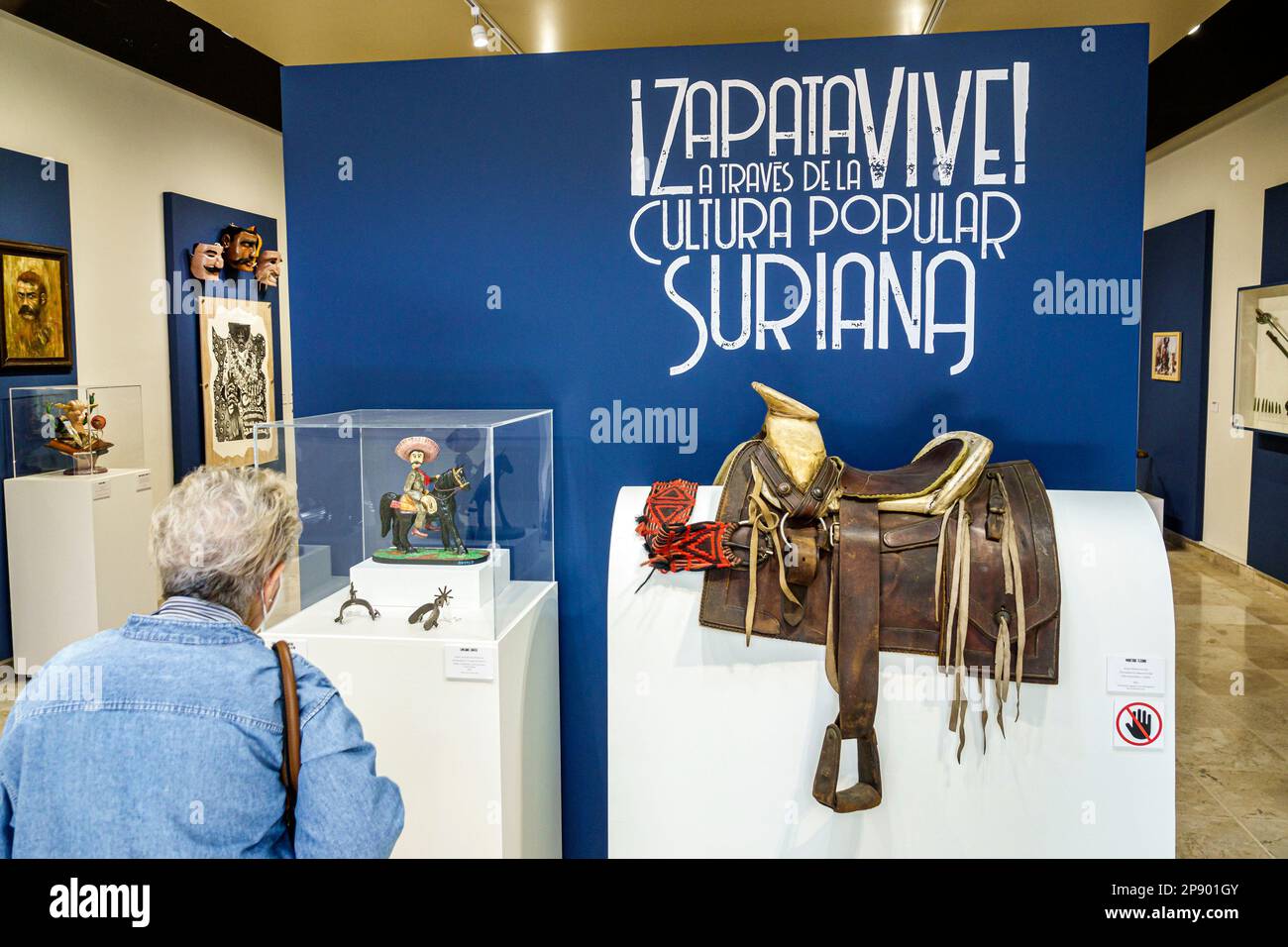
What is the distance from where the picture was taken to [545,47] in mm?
5145

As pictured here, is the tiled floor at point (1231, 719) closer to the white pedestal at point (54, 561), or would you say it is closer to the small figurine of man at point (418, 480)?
the white pedestal at point (54, 561)

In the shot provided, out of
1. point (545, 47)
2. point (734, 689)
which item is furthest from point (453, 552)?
point (545, 47)

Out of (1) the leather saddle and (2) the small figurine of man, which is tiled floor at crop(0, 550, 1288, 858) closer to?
(1) the leather saddle

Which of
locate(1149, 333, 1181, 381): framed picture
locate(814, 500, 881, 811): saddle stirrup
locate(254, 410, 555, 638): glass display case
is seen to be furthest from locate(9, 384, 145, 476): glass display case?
locate(1149, 333, 1181, 381): framed picture

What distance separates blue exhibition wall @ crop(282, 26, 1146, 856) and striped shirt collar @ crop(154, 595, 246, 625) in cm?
154

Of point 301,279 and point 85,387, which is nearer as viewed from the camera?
point 301,279

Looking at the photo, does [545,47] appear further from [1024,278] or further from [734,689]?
[734,689]

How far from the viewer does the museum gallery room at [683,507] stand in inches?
53.4

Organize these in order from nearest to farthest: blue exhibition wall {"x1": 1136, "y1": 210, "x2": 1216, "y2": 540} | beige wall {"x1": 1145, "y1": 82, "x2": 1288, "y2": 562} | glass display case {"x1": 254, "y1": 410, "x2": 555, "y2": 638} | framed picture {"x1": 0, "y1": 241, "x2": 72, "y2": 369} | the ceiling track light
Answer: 1. glass display case {"x1": 254, "y1": 410, "x2": 555, "y2": 638}
2. the ceiling track light
3. framed picture {"x1": 0, "y1": 241, "x2": 72, "y2": 369}
4. beige wall {"x1": 1145, "y1": 82, "x2": 1288, "y2": 562}
5. blue exhibition wall {"x1": 1136, "y1": 210, "x2": 1216, "y2": 540}

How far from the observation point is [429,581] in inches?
95.0

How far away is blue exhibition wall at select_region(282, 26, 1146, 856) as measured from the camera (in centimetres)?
257

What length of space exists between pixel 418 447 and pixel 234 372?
478 centimetres

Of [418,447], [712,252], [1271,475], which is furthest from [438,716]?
[1271,475]

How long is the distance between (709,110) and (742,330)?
0.62m
